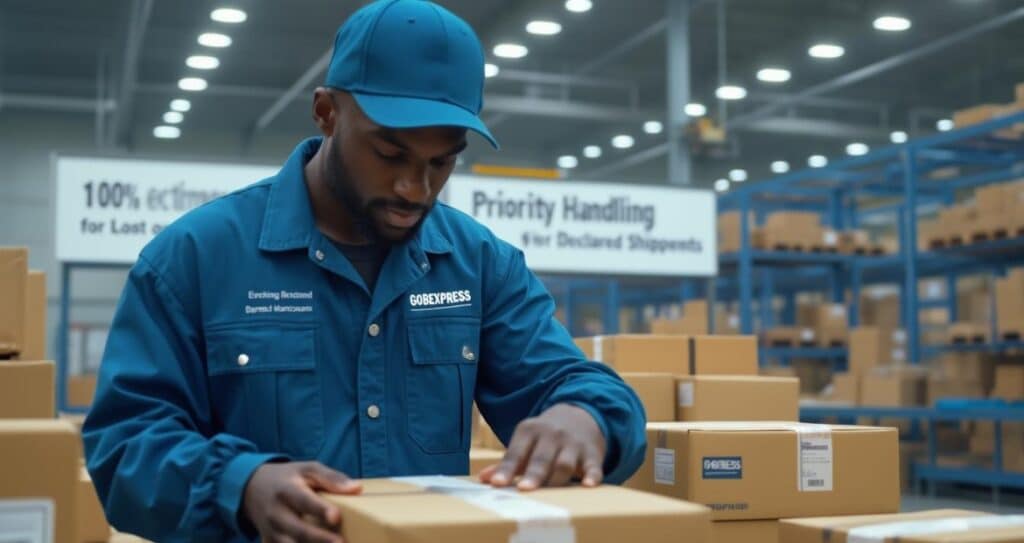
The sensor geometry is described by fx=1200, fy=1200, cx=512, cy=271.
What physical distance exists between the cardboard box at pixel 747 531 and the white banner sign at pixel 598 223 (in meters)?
5.55

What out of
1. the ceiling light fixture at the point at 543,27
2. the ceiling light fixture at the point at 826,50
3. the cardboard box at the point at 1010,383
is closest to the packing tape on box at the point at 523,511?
the cardboard box at the point at 1010,383

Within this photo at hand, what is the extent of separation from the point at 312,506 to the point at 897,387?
9962 mm

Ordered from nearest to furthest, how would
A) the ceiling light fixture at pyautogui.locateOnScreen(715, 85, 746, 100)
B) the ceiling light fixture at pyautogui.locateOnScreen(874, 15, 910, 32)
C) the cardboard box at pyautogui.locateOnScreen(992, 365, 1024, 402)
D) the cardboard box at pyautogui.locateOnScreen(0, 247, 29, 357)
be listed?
the cardboard box at pyautogui.locateOnScreen(0, 247, 29, 357)
the cardboard box at pyautogui.locateOnScreen(992, 365, 1024, 402)
the ceiling light fixture at pyautogui.locateOnScreen(874, 15, 910, 32)
the ceiling light fixture at pyautogui.locateOnScreen(715, 85, 746, 100)

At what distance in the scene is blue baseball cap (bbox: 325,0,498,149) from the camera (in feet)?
5.37

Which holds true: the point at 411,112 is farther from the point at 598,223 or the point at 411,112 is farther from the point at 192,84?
the point at 192,84

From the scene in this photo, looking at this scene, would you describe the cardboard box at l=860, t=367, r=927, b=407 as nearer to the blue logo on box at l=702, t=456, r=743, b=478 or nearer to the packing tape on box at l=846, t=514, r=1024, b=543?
the blue logo on box at l=702, t=456, r=743, b=478

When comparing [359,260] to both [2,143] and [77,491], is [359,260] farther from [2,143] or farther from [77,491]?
[2,143]

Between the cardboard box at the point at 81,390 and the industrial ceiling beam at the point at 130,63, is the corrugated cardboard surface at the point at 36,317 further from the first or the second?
the industrial ceiling beam at the point at 130,63

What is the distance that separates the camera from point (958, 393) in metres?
10.6

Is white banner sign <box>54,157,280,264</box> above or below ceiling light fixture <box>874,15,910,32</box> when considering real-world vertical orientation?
below

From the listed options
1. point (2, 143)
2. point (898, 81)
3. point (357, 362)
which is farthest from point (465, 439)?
point (2, 143)

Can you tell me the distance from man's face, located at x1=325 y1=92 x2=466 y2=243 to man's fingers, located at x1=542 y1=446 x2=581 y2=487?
1.36ft

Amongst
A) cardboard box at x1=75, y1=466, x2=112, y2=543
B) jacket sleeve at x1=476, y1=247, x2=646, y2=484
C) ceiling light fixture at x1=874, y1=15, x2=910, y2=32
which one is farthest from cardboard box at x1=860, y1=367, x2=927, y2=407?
→ jacket sleeve at x1=476, y1=247, x2=646, y2=484

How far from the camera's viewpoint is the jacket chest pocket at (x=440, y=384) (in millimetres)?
1841
